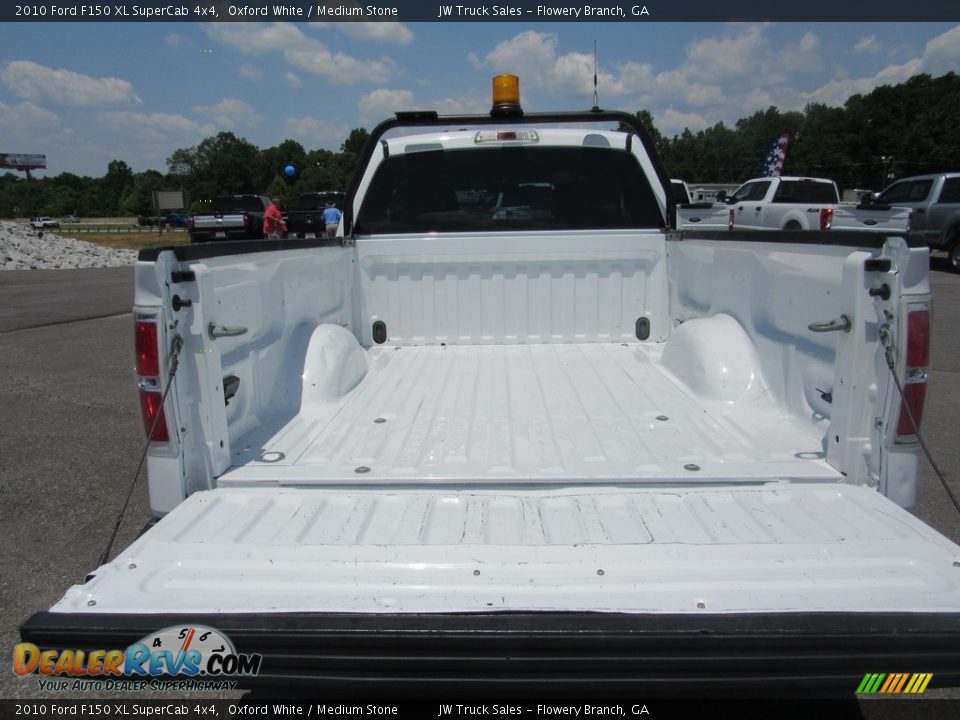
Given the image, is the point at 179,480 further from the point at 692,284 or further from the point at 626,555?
the point at 692,284

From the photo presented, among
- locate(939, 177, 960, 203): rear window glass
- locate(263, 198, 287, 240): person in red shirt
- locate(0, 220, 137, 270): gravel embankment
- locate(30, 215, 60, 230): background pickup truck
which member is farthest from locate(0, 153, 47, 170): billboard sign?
locate(939, 177, 960, 203): rear window glass

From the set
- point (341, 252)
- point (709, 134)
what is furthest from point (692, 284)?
point (709, 134)

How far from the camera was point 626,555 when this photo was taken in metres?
1.69

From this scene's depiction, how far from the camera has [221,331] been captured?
85.7 inches

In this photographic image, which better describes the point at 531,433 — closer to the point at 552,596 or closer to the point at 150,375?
the point at 552,596

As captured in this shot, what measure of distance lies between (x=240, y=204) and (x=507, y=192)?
2413 centimetres

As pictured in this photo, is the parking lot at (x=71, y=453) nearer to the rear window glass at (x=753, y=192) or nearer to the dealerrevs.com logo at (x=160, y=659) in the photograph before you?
the dealerrevs.com logo at (x=160, y=659)

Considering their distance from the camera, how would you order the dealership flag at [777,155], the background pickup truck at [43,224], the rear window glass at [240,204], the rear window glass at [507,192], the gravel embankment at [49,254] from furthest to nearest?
1. the background pickup truck at [43,224]
2. the dealership flag at [777,155]
3. the rear window glass at [240,204]
4. the gravel embankment at [49,254]
5. the rear window glass at [507,192]

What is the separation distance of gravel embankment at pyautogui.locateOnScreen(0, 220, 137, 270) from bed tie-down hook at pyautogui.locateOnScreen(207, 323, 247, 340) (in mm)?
20198

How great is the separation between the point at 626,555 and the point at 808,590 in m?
0.42

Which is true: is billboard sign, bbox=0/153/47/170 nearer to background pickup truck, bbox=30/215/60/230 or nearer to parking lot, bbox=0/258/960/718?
background pickup truck, bbox=30/215/60/230

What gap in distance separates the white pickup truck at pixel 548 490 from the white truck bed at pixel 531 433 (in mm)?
15

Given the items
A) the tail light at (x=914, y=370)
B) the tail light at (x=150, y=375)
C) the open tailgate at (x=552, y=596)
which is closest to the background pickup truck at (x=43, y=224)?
the tail light at (x=150, y=375)

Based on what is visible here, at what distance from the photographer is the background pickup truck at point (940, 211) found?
15.6m
